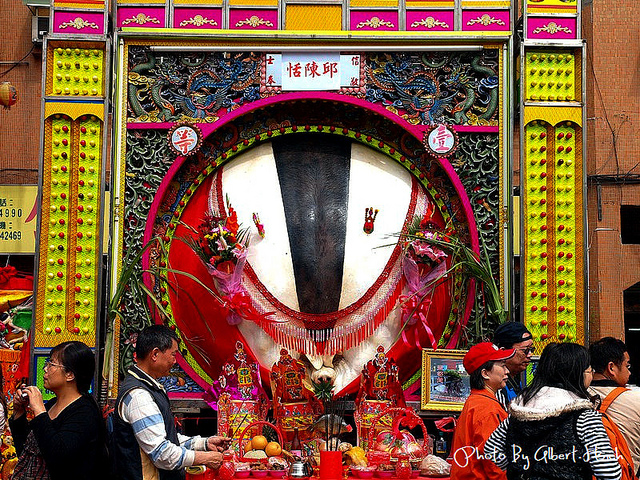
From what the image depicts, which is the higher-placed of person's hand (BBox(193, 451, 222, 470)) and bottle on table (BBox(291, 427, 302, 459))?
person's hand (BBox(193, 451, 222, 470))

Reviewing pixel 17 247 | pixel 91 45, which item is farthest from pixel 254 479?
pixel 17 247

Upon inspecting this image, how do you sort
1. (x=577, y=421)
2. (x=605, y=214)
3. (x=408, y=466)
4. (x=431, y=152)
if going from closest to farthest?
1. (x=577, y=421)
2. (x=408, y=466)
3. (x=431, y=152)
4. (x=605, y=214)

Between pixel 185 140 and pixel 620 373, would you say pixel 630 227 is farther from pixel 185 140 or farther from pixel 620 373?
pixel 620 373

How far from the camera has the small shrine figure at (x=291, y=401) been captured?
638 centimetres

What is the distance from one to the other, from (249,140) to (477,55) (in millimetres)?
1872

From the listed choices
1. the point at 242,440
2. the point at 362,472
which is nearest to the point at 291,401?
the point at 242,440

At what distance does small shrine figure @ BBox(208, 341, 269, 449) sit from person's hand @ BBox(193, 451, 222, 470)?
221 centimetres

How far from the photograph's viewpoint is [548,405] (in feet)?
11.4

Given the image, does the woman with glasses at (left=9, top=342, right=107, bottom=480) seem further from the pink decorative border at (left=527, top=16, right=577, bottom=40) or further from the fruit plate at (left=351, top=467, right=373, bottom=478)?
the pink decorative border at (left=527, top=16, right=577, bottom=40)

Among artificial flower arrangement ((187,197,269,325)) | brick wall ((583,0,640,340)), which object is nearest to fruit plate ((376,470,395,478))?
artificial flower arrangement ((187,197,269,325))

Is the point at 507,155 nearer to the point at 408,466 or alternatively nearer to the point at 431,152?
the point at 431,152

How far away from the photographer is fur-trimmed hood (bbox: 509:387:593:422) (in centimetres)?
343

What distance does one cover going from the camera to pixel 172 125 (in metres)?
7.00

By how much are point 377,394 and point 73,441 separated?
290cm
